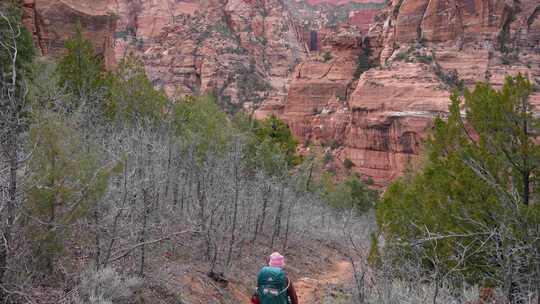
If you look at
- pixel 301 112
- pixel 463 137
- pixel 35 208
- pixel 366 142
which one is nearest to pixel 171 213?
pixel 35 208

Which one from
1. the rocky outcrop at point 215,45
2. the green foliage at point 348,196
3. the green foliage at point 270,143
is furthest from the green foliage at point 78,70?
the rocky outcrop at point 215,45

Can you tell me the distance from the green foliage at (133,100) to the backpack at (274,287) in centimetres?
1412

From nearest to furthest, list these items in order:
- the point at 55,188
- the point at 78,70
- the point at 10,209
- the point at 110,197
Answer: the point at 10,209, the point at 55,188, the point at 110,197, the point at 78,70

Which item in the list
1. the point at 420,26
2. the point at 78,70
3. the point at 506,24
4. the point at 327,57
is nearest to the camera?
the point at 78,70

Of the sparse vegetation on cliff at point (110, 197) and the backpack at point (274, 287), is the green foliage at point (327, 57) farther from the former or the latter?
the backpack at point (274, 287)

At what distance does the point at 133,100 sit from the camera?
67.2 feet

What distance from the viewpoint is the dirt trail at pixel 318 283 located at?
1375cm

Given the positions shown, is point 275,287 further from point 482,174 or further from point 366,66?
point 366,66

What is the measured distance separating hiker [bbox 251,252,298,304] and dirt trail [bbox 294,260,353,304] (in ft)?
21.2

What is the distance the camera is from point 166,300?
947 centimetres

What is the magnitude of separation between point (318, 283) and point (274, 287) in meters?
10.0

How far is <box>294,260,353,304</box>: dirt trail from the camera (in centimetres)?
1375

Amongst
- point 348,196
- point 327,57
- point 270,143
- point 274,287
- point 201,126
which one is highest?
point 327,57

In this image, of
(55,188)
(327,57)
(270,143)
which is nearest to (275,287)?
(55,188)
